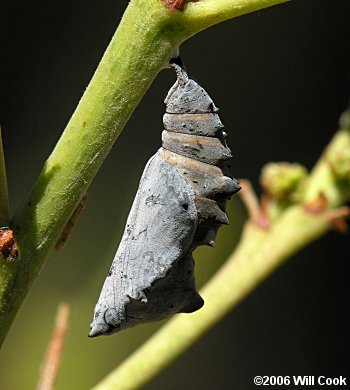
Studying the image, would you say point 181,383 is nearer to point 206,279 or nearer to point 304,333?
point 304,333

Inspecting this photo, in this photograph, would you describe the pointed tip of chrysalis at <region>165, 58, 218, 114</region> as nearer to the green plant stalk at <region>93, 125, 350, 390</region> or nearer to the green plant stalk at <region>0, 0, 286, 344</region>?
the green plant stalk at <region>0, 0, 286, 344</region>

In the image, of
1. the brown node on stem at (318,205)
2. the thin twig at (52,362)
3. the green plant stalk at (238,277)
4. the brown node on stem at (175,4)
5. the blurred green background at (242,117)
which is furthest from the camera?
the blurred green background at (242,117)

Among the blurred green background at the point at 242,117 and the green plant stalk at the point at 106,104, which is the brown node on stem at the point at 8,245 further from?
the blurred green background at the point at 242,117

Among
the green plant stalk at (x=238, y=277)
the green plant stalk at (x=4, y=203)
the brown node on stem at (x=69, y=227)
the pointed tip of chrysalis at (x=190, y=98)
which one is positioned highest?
the green plant stalk at (x=4, y=203)

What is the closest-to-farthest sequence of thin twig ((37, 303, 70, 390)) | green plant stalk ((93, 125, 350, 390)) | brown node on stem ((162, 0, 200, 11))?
→ brown node on stem ((162, 0, 200, 11))
thin twig ((37, 303, 70, 390))
green plant stalk ((93, 125, 350, 390))

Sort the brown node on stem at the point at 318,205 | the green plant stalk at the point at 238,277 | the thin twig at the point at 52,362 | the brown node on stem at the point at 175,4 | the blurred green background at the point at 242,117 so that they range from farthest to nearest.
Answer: the blurred green background at the point at 242,117 < the brown node on stem at the point at 318,205 < the green plant stalk at the point at 238,277 < the thin twig at the point at 52,362 < the brown node on stem at the point at 175,4

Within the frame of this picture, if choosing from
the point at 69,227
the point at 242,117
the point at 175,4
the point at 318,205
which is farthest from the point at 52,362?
the point at 242,117

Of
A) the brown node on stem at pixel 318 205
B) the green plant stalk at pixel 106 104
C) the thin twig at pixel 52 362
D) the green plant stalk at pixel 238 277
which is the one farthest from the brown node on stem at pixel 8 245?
the brown node on stem at pixel 318 205

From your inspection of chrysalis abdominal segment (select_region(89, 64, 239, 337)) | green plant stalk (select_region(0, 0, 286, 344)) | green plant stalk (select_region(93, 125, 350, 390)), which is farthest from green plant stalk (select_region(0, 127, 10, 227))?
green plant stalk (select_region(93, 125, 350, 390))
